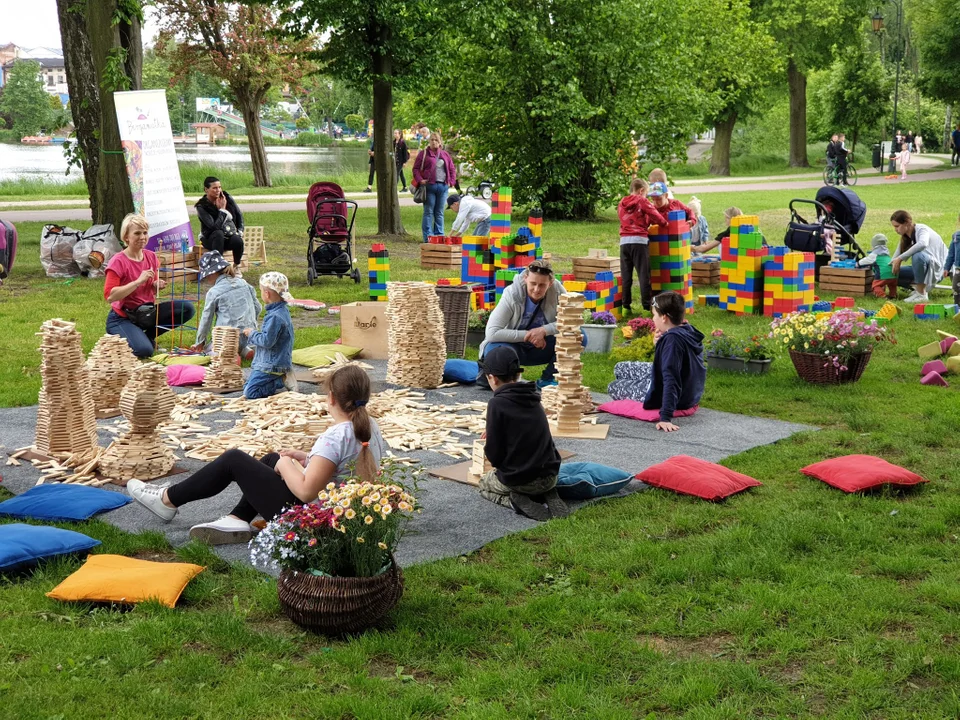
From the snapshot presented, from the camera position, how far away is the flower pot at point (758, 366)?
10.5m

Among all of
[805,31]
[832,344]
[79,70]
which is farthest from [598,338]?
[805,31]

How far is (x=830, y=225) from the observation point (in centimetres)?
1555

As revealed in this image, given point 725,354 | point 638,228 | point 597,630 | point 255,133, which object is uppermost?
point 255,133

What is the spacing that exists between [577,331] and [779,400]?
7.29 ft

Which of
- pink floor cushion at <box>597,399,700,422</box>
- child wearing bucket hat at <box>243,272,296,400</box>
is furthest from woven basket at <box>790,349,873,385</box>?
child wearing bucket hat at <box>243,272,296,400</box>

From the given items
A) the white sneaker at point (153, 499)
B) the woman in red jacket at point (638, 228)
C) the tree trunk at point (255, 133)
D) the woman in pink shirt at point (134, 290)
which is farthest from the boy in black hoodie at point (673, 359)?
the tree trunk at point (255, 133)

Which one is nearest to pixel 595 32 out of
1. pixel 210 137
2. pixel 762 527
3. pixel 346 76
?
pixel 346 76

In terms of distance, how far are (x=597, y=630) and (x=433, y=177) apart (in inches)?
635

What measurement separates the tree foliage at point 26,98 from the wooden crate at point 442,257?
4504cm

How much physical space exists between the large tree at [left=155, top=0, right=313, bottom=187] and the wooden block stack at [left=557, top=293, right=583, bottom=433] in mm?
27373

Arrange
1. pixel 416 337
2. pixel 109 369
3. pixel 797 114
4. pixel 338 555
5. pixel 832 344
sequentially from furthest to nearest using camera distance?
pixel 797 114, pixel 416 337, pixel 832 344, pixel 109 369, pixel 338 555

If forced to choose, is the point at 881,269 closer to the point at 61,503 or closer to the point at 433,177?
the point at 433,177

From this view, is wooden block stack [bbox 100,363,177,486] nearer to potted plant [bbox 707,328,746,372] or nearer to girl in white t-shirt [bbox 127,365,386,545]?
girl in white t-shirt [bbox 127,365,386,545]

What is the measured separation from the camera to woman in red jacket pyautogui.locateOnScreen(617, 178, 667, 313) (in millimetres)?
12945
